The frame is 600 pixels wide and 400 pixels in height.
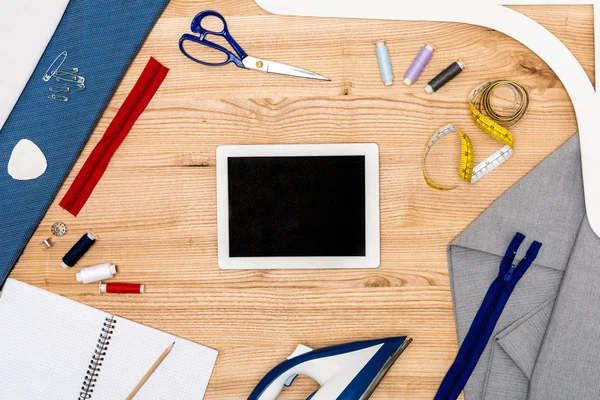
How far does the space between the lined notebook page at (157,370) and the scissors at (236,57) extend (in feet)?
1.82

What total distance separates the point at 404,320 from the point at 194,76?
0.63 m

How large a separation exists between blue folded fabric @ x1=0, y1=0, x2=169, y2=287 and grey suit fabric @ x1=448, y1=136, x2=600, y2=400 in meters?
0.75

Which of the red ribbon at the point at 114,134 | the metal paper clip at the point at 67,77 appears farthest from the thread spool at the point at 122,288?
the metal paper clip at the point at 67,77

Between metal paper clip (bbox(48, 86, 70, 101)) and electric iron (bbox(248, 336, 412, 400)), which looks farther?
metal paper clip (bbox(48, 86, 70, 101))

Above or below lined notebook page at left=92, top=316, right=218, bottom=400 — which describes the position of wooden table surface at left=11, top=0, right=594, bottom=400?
above

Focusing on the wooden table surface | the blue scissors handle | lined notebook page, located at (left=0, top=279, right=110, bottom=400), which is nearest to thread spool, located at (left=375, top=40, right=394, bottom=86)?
the wooden table surface

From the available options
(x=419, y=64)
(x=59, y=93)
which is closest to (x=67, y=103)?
(x=59, y=93)

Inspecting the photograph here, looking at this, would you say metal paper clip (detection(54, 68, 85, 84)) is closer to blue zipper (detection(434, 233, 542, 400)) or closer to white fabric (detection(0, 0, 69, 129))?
white fabric (detection(0, 0, 69, 129))

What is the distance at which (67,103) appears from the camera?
1025mm

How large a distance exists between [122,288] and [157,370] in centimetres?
18

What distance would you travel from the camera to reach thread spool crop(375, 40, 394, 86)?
983 mm

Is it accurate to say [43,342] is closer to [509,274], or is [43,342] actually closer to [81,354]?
[81,354]

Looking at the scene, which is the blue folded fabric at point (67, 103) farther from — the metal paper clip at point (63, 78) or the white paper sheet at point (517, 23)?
the white paper sheet at point (517, 23)

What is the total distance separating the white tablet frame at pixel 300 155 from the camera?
991mm
